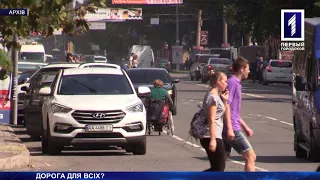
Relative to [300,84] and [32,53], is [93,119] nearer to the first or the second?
[300,84]

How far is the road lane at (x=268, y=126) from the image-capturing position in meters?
18.2

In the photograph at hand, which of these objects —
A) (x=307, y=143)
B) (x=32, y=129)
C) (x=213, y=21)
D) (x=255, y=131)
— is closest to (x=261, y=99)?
(x=255, y=131)

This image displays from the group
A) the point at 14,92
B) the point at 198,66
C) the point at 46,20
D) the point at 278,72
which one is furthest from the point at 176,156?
the point at 198,66

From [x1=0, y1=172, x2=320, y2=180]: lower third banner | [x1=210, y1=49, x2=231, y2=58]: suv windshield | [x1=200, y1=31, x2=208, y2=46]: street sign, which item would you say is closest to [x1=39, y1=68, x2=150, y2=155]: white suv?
[x1=0, y1=172, x2=320, y2=180]: lower third banner

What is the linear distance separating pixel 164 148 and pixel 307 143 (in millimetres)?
3555

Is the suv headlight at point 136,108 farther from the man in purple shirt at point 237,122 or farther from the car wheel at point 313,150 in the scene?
the man in purple shirt at point 237,122

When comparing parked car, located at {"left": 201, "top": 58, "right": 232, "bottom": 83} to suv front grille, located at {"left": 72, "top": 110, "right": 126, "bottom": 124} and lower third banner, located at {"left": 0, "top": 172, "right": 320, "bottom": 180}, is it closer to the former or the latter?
suv front grille, located at {"left": 72, "top": 110, "right": 126, "bottom": 124}

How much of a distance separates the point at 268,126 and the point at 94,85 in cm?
942

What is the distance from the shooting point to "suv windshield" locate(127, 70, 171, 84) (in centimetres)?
3150

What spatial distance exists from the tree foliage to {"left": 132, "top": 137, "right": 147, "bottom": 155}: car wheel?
2.86 metres

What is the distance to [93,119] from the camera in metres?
18.7

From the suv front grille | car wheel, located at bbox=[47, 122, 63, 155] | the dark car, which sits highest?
the suv front grille

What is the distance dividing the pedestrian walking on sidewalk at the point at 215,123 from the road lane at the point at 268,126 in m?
4.55

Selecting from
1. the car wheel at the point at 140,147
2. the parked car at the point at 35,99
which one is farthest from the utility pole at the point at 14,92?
the car wheel at the point at 140,147
